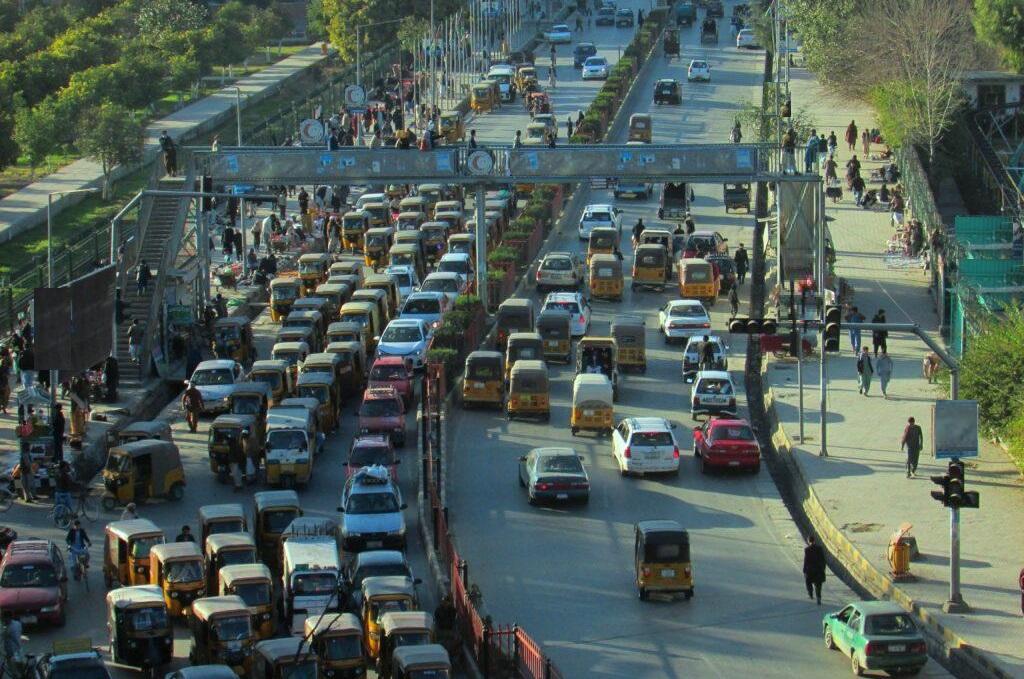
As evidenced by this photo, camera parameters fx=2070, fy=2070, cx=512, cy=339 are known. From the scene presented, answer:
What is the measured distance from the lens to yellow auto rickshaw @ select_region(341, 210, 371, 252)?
2736 inches


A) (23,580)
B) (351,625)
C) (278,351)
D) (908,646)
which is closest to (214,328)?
(278,351)

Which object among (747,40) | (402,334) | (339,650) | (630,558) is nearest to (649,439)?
(630,558)

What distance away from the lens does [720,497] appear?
42.4 m

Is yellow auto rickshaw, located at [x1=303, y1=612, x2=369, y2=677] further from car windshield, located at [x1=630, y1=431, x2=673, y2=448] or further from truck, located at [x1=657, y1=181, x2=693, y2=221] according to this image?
truck, located at [x1=657, y1=181, x2=693, y2=221]

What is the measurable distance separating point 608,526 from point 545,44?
276 ft

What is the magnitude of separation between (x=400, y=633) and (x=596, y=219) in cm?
3981

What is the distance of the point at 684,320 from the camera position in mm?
55438

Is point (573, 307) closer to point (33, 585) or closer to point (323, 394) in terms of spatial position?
point (323, 394)

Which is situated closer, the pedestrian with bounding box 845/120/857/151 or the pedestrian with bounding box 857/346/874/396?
the pedestrian with bounding box 857/346/874/396

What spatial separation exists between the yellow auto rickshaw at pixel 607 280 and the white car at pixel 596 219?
306 inches

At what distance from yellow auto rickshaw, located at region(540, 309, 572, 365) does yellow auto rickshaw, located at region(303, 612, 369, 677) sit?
22.8 metres

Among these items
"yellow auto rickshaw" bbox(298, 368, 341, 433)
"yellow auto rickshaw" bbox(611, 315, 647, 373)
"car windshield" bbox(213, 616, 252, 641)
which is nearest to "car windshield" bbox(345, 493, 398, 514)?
"car windshield" bbox(213, 616, 252, 641)

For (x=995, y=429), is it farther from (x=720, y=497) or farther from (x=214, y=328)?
(x=214, y=328)

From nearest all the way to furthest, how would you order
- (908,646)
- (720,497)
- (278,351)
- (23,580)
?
(908,646) → (23,580) → (720,497) → (278,351)
